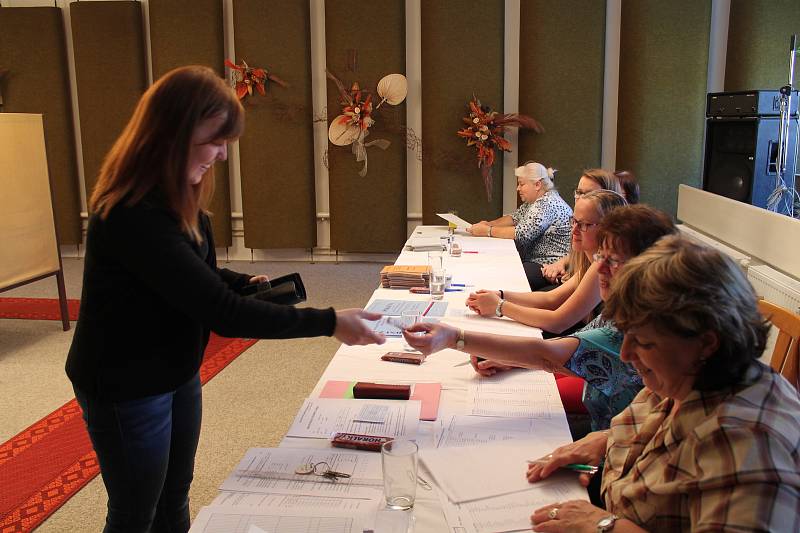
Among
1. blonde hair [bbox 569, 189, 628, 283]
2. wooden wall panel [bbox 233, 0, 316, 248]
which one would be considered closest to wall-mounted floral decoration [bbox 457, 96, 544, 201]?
wooden wall panel [bbox 233, 0, 316, 248]

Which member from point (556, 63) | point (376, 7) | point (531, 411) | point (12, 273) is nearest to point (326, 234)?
point (376, 7)

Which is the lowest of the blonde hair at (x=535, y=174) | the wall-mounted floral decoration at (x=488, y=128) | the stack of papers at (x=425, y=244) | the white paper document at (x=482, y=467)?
the stack of papers at (x=425, y=244)

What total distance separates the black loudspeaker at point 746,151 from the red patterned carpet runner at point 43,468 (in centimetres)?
413

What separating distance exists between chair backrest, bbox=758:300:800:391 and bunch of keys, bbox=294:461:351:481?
3.90 ft

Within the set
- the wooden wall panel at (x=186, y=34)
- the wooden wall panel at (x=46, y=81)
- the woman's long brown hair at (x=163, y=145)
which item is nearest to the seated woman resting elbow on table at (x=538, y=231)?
the wooden wall panel at (x=186, y=34)

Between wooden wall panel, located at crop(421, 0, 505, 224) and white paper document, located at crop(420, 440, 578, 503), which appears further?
wooden wall panel, located at crop(421, 0, 505, 224)

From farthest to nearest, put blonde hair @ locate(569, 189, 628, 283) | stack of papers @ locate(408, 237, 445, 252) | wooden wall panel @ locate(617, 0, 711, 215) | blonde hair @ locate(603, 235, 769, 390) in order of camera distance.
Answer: wooden wall panel @ locate(617, 0, 711, 215), stack of papers @ locate(408, 237, 445, 252), blonde hair @ locate(569, 189, 628, 283), blonde hair @ locate(603, 235, 769, 390)

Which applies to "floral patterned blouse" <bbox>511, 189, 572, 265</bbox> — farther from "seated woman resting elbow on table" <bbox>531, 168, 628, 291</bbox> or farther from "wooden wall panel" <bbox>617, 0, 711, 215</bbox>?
"wooden wall panel" <bbox>617, 0, 711, 215</bbox>

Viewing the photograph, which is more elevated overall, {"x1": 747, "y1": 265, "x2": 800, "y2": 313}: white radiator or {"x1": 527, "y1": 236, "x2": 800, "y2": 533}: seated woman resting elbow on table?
{"x1": 527, "y1": 236, "x2": 800, "y2": 533}: seated woman resting elbow on table

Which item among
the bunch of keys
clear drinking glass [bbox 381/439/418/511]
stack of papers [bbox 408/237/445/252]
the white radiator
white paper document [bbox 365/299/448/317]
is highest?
clear drinking glass [bbox 381/439/418/511]

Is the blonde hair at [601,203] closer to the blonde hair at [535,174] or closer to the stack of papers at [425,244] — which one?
the stack of papers at [425,244]

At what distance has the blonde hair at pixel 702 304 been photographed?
1.13 meters

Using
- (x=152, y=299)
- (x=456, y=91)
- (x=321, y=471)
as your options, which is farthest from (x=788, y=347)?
(x=456, y=91)

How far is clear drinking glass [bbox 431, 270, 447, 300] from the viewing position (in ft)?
9.84
